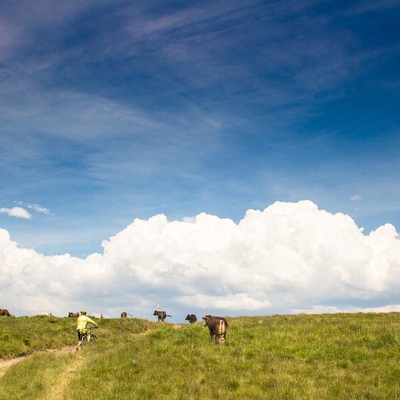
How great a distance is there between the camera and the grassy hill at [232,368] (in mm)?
13505

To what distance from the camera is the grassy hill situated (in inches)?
532

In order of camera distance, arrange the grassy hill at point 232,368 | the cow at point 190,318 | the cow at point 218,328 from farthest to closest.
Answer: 1. the cow at point 190,318
2. the cow at point 218,328
3. the grassy hill at point 232,368

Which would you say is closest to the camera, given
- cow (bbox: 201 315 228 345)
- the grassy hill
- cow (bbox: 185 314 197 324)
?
the grassy hill

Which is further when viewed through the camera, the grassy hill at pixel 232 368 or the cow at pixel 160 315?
the cow at pixel 160 315

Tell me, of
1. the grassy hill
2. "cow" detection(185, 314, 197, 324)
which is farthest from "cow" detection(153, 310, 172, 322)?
the grassy hill

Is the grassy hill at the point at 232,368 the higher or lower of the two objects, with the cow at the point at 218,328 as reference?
lower

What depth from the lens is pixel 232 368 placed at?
52.4ft

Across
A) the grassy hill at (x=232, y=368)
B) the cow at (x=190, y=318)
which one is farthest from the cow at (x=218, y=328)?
the cow at (x=190, y=318)

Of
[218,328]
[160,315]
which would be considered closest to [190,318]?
[160,315]

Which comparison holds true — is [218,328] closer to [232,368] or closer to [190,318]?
[232,368]

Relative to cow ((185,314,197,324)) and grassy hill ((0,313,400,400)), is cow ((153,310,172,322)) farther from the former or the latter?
grassy hill ((0,313,400,400))

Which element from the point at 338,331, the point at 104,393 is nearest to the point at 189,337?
the point at 338,331

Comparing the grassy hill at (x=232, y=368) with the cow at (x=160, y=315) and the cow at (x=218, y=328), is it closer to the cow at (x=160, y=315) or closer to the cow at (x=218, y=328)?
the cow at (x=218, y=328)

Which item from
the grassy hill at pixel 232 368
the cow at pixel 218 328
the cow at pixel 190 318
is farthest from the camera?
the cow at pixel 190 318
